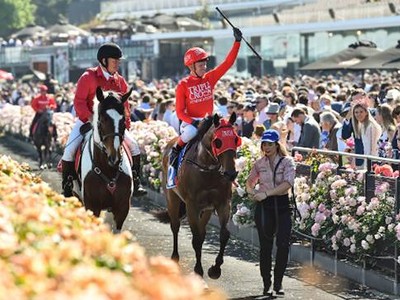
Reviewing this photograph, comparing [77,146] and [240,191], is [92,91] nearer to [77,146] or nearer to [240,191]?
[77,146]

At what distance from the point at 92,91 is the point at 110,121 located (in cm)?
136

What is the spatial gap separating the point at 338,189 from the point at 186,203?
5.24 ft

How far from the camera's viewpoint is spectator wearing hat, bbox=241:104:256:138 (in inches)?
814

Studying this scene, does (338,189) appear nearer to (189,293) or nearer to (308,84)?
(189,293)

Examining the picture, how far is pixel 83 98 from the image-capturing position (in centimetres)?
1323

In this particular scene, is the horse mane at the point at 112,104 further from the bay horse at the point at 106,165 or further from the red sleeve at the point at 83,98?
the red sleeve at the point at 83,98

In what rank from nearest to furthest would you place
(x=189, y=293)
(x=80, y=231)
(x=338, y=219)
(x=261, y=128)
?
(x=189, y=293) < (x=80, y=231) < (x=338, y=219) < (x=261, y=128)

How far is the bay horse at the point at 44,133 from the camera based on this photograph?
100 ft

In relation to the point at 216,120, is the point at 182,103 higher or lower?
higher

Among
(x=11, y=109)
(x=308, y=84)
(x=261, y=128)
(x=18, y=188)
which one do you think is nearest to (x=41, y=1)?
(x=11, y=109)

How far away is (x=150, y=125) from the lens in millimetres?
22906

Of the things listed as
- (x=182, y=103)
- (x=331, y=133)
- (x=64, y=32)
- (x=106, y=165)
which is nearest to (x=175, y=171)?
(x=182, y=103)

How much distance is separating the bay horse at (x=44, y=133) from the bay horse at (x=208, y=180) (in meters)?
17.5

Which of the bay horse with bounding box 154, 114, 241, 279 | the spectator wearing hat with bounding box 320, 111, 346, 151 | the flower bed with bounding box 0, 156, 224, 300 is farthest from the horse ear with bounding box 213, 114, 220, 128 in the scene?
the flower bed with bounding box 0, 156, 224, 300
